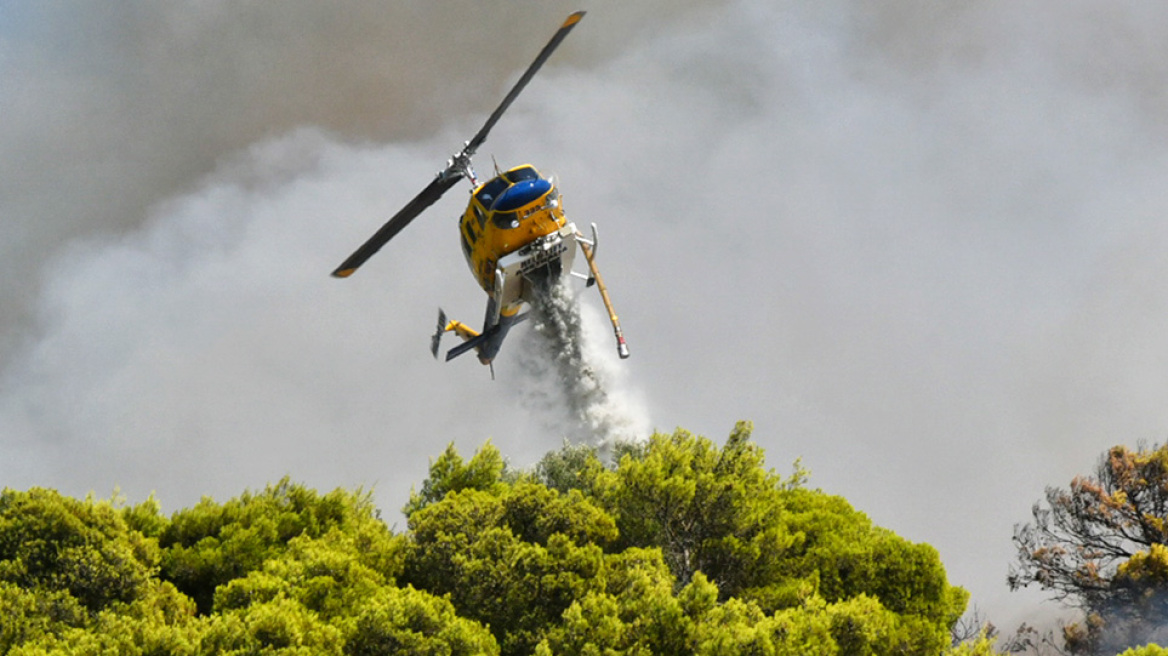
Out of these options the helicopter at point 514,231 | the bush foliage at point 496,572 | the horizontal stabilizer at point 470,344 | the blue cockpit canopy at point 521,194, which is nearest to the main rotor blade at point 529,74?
the helicopter at point 514,231

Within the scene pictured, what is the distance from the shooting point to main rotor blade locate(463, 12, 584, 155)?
41.8m

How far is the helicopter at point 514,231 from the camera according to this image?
43.3m

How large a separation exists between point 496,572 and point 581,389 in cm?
2282

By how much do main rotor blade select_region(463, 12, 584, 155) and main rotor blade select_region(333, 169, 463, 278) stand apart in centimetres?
129

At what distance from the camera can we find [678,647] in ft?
83.0

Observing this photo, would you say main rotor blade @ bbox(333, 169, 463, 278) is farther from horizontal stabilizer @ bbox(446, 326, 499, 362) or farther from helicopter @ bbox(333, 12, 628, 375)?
horizontal stabilizer @ bbox(446, 326, 499, 362)

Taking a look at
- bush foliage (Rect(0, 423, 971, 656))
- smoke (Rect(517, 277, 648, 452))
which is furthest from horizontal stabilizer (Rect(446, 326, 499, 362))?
bush foliage (Rect(0, 423, 971, 656))

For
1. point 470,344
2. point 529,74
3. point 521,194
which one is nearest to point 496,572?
point 521,194

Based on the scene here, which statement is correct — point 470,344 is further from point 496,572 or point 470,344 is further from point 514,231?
point 496,572

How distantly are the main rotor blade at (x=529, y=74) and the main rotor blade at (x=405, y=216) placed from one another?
1.29m

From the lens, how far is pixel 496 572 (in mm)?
27219

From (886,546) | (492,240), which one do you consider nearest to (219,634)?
(886,546)

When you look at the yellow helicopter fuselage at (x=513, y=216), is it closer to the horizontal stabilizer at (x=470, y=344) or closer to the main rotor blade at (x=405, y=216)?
the main rotor blade at (x=405, y=216)

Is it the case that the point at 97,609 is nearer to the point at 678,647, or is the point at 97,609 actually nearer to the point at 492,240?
the point at 678,647
